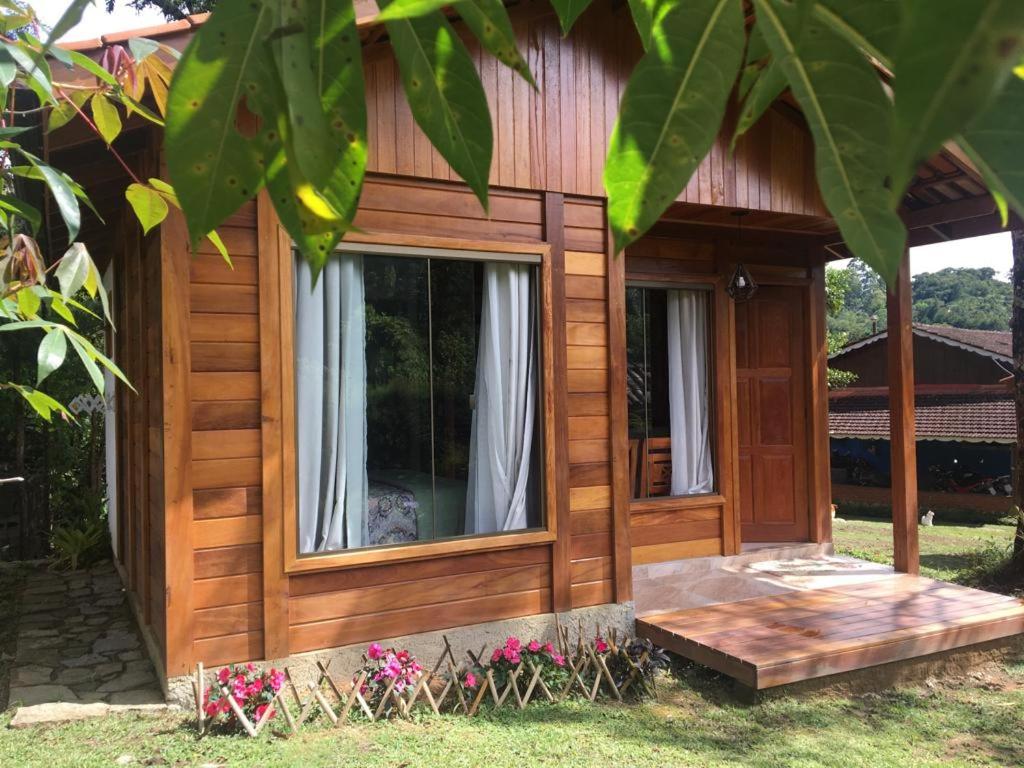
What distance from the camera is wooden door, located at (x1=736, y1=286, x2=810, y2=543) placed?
7.38 m

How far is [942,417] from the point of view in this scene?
16.3 meters

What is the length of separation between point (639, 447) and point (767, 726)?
275 centimetres

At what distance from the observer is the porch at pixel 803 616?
4707 mm

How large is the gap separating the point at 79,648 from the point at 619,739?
3511mm

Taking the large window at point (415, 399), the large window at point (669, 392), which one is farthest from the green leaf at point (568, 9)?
the large window at point (669, 392)

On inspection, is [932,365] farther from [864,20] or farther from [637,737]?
[864,20]

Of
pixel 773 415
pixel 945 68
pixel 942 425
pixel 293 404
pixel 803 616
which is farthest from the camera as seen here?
pixel 942 425

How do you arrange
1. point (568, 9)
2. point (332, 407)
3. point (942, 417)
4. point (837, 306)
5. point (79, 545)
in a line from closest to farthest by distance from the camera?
point (568, 9)
point (332, 407)
point (79, 545)
point (942, 417)
point (837, 306)

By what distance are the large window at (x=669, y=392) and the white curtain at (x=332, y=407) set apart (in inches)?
111

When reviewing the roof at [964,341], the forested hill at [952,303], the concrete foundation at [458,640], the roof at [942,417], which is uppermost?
the forested hill at [952,303]

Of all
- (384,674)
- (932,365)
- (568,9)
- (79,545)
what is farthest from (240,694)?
(932,365)

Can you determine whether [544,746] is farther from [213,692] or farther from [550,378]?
[550,378]

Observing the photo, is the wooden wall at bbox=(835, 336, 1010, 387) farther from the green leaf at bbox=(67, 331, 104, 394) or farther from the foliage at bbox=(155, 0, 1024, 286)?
the foliage at bbox=(155, 0, 1024, 286)

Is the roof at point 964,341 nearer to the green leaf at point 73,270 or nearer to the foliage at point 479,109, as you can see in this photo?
the green leaf at point 73,270
